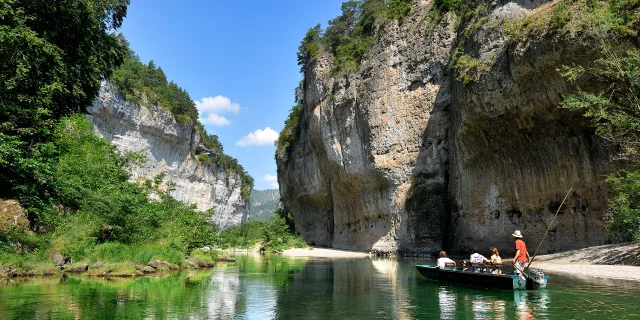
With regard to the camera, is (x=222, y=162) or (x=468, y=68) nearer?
(x=468, y=68)

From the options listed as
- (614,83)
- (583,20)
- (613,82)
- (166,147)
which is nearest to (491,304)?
(614,83)

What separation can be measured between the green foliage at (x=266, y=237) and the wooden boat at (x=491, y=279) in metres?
30.8

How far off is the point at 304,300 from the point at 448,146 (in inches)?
973

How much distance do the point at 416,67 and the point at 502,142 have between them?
11962mm

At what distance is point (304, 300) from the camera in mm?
11391

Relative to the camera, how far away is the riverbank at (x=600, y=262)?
1596 centimetres

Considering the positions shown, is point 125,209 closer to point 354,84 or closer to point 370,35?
point 354,84

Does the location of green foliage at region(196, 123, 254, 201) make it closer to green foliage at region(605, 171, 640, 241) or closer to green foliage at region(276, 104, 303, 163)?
green foliage at region(276, 104, 303, 163)

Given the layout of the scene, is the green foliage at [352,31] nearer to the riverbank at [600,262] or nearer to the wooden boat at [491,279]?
the riverbank at [600,262]

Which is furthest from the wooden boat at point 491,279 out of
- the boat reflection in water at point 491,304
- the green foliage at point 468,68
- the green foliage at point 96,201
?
the green foliage at point 468,68

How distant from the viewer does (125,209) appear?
1836 cm

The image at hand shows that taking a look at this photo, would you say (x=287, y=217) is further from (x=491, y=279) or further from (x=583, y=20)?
(x=491, y=279)

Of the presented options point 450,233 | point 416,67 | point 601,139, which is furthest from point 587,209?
point 416,67

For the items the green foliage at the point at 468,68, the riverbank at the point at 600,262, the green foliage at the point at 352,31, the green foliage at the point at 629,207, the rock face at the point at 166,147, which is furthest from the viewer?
the rock face at the point at 166,147
